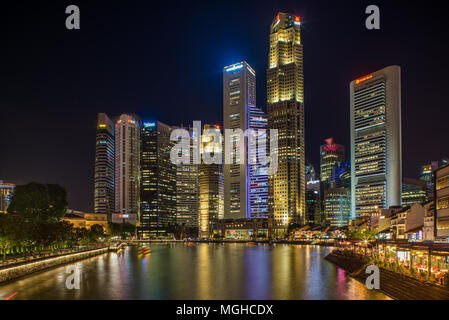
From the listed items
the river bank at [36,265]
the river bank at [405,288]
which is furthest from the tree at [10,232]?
the river bank at [405,288]

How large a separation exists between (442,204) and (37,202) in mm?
77997

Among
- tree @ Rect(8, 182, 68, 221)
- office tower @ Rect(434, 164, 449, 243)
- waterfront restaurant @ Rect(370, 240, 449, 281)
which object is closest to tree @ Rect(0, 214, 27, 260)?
tree @ Rect(8, 182, 68, 221)

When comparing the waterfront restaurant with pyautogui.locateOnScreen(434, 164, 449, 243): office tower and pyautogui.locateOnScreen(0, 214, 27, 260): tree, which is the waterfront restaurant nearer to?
pyautogui.locateOnScreen(434, 164, 449, 243): office tower

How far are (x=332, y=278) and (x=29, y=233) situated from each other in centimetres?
5033

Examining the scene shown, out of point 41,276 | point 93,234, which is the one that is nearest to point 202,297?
point 41,276

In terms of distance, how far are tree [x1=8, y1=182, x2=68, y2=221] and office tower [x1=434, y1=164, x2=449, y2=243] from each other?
76.7 meters

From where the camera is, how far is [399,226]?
87438mm

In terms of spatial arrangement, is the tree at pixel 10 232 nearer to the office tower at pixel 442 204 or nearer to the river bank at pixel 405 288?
the river bank at pixel 405 288

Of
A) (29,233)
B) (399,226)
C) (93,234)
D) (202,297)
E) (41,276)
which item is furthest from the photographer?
(93,234)

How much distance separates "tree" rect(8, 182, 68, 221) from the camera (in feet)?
262

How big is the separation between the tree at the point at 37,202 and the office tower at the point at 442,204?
76.7 meters

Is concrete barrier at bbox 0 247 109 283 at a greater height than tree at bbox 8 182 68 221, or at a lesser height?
lesser
